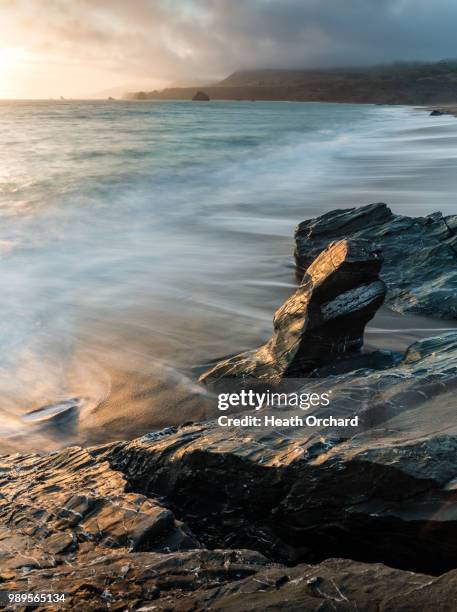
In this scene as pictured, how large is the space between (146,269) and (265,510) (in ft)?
22.4

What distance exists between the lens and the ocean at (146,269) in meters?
5.48

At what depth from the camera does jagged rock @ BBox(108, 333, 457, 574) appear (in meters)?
2.81

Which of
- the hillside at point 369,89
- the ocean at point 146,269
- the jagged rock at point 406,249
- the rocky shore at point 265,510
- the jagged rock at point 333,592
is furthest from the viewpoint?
the hillside at point 369,89

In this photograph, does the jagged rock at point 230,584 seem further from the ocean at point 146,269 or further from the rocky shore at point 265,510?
the ocean at point 146,269

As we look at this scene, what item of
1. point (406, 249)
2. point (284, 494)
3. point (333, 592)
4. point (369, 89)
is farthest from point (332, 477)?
point (369, 89)

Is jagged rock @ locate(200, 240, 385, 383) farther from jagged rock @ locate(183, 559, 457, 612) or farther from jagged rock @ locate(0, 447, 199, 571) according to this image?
jagged rock @ locate(183, 559, 457, 612)

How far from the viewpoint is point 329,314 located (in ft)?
15.9

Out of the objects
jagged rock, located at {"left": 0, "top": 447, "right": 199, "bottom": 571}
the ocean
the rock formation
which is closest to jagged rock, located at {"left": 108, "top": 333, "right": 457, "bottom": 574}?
the rock formation

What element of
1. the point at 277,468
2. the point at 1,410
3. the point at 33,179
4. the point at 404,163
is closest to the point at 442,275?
the point at 277,468

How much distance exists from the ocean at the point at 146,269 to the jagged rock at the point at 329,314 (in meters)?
0.89

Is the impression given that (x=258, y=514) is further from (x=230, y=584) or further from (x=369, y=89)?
(x=369, y=89)

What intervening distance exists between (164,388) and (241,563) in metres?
2.94

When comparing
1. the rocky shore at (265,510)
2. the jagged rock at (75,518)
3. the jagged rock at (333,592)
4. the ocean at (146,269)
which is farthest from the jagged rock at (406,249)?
the jagged rock at (333,592)

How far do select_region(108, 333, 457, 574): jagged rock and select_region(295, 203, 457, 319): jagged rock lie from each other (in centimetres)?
278
